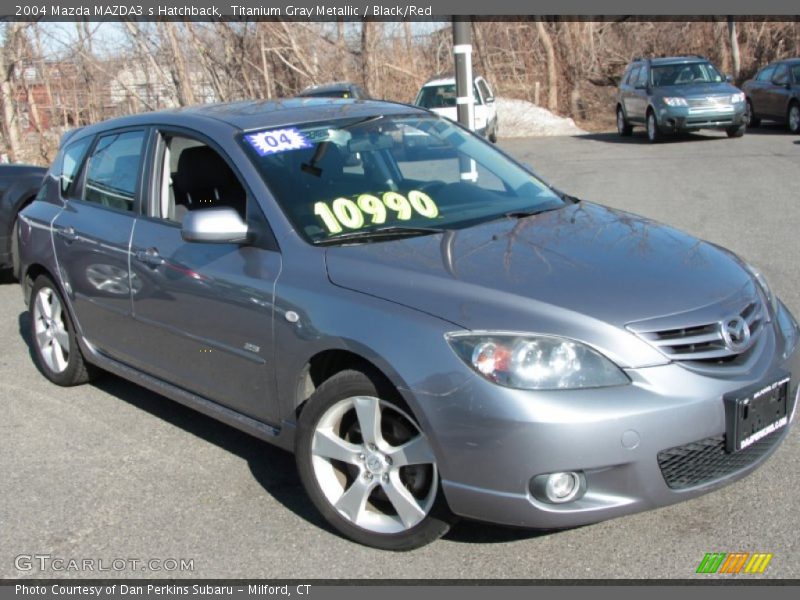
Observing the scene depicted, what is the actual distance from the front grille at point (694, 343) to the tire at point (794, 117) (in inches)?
763

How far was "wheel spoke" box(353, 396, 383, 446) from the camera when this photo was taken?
3.64m

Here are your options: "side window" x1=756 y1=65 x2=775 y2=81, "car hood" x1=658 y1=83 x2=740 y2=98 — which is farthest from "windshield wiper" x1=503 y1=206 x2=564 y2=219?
"side window" x1=756 y1=65 x2=775 y2=81

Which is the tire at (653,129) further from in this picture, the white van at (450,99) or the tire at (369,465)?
the tire at (369,465)

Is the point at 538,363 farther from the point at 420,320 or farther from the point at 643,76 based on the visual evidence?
the point at 643,76

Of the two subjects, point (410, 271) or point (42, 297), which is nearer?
point (410, 271)

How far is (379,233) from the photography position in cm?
423

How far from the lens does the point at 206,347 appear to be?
4465 mm

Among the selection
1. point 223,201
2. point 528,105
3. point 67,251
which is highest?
point 223,201

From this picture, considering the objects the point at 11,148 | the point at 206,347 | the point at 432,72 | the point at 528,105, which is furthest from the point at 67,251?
the point at 432,72

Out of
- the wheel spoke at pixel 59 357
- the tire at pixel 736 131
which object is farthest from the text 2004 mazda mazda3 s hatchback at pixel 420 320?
the tire at pixel 736 131

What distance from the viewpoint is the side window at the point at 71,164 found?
5840mm

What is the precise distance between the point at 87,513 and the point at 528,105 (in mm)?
25167

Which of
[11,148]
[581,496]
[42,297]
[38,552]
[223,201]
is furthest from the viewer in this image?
[11,148]

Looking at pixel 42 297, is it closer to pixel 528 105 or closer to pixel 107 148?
pixel 107 148
